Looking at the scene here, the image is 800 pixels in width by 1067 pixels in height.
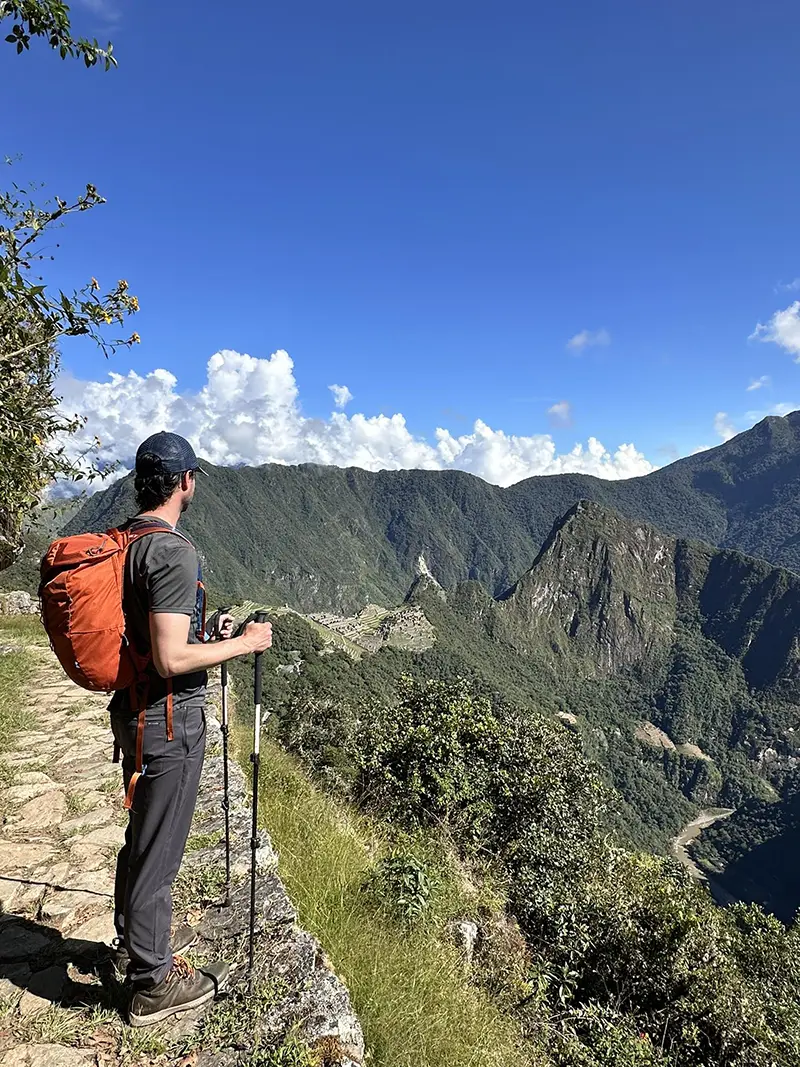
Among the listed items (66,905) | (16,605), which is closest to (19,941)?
(66,905)

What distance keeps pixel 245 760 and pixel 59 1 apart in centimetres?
699

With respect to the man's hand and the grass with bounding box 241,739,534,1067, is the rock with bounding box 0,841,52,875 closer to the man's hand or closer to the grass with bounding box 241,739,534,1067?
the grass with bounding box 241,739,534,1067

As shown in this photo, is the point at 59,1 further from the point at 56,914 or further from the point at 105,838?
the point at 105,838

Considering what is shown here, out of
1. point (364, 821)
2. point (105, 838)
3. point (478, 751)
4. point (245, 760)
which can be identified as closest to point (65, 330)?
point (105, 838)

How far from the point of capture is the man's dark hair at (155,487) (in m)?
2.73

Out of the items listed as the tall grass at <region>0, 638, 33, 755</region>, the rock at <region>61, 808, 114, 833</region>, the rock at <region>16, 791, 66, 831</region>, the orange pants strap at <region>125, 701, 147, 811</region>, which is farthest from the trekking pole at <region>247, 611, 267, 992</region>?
the tall grass at <region>0, 638, 33, 755</region>

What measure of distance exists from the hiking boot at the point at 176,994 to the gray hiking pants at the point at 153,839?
0.06m

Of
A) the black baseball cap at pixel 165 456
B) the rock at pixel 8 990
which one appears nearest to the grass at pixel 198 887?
the rock at pixel 8 990

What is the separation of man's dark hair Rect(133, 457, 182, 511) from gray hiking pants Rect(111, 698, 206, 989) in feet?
3.33

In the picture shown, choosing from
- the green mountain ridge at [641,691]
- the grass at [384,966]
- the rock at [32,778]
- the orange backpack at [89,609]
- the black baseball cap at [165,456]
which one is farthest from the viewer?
the green mountain ridge at [641,691]

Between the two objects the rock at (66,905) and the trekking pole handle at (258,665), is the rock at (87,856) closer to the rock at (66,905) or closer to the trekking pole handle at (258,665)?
the rock at (66,905)

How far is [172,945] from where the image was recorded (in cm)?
321

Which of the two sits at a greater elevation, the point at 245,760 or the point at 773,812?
the point at 245,760

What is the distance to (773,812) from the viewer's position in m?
118
